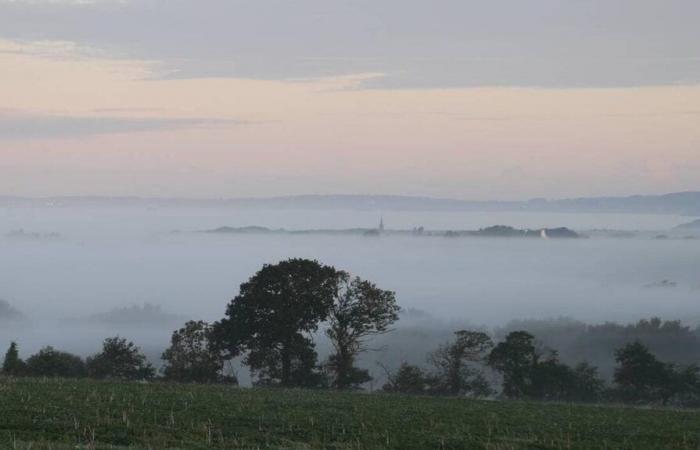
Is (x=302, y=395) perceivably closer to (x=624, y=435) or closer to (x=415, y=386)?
(x=624, y=435)

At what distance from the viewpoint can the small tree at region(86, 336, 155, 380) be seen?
7938 centimetres

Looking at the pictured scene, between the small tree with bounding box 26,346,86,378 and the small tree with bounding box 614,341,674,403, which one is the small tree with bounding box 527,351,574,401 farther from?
the small tree with bounding box 26,346,86,378

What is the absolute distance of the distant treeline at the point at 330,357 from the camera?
3076 inches

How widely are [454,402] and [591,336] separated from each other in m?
147

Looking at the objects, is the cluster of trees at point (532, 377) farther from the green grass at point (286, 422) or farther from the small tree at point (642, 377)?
the green grass at point (286, 422)

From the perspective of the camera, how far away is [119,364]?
80.4 m

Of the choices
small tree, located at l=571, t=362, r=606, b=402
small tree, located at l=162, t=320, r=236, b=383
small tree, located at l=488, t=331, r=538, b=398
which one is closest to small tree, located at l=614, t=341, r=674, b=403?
small tree, located at l=571, t=362, r=606, b=402

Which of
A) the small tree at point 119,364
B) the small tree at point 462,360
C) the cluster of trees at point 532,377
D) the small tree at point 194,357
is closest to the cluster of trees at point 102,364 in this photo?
the small tree at point 119,364

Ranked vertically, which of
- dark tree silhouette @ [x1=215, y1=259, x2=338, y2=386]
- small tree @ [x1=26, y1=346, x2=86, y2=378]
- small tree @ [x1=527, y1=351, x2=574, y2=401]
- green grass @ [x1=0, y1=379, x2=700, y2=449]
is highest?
dark tree silhouette @ [x1=215, y1=259, x2=338, y2=386]

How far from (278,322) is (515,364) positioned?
19074 millimetres

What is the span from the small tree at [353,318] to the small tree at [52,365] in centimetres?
2012

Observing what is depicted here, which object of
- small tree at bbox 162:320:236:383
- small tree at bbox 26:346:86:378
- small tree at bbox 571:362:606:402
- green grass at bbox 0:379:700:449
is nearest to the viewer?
green grass at bbox 0:379:700:449

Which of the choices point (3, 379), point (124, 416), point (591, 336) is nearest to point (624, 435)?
point (124, 416)

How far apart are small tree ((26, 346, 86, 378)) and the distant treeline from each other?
0.38 feet
